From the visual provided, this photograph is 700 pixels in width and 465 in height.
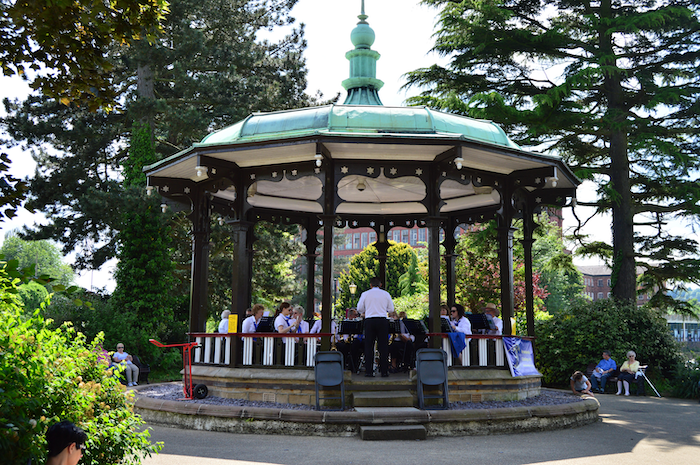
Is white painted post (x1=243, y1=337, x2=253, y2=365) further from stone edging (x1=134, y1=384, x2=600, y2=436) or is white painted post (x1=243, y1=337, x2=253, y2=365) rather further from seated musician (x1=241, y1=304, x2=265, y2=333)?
stone edging (x1=134, y1=384, x2=600, y2=436)

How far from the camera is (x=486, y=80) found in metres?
22.7

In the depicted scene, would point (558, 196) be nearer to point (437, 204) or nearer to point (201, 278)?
point (437, 204)

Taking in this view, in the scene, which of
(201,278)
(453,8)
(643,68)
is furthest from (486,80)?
(201,278)

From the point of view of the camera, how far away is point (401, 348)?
11.8m

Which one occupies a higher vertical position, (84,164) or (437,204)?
(84,164)

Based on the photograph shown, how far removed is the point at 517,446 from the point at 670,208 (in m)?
15.9

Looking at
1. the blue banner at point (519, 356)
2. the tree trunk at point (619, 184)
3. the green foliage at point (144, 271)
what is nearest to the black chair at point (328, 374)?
the blue banner at point (519, 356)

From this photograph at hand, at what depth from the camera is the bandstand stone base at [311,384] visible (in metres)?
9.63

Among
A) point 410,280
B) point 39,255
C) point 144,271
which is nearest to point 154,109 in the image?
point 144,271

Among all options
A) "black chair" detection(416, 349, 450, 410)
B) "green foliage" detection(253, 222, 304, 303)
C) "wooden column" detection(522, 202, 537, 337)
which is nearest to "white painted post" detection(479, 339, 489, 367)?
"black chair" detection(416, 349, 450, 410)

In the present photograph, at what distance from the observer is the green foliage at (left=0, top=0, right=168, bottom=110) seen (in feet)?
15.6

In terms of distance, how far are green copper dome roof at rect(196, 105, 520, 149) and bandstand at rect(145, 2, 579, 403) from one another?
21 millimetres

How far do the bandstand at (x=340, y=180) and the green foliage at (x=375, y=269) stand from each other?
3238 centimetres

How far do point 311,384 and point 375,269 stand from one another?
36400mm
